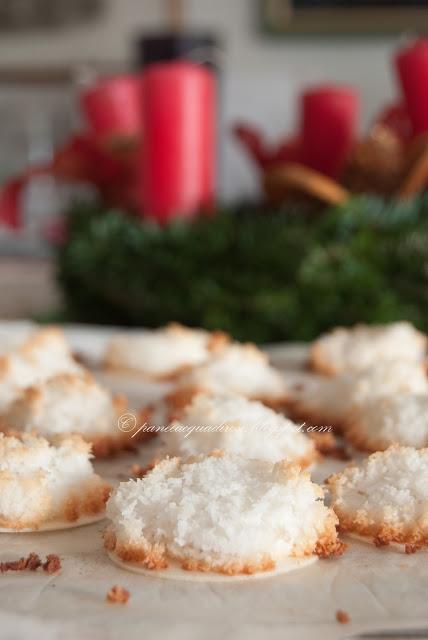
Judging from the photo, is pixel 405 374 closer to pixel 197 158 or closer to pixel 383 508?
pixel 383 508

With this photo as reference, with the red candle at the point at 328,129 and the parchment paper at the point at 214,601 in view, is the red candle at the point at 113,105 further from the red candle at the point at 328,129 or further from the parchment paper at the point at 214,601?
the parchment paper at the point at 214,601

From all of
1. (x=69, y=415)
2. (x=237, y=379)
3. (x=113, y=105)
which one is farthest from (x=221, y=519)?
(x=113, y=105)

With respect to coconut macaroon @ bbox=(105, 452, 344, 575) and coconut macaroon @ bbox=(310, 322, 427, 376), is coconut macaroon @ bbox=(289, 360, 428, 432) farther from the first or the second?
coconut macaroon @ bbox=(105, 452, 344, 575)

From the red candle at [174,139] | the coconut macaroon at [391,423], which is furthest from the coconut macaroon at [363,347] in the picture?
the red candle at [174,139]

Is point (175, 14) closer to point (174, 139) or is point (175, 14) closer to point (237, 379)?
point (174, 139)

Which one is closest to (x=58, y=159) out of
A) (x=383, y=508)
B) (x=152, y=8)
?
(x=383, y=508)

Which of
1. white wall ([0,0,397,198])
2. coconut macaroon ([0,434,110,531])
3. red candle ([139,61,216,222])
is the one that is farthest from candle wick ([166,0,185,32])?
coconut macaroon ([0,434,110,531])
